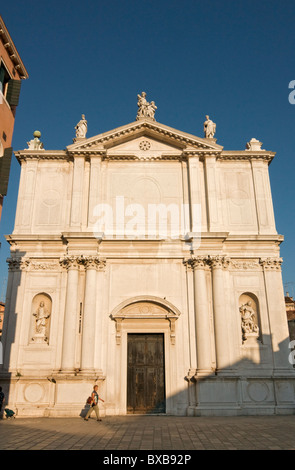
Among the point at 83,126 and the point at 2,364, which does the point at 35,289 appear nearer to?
the point at 2,364

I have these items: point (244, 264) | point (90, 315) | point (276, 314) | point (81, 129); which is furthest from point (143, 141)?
point (276, 314)

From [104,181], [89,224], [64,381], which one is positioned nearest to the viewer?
[64,381]

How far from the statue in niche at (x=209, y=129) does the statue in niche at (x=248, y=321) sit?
9973 millimetres

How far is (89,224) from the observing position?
67.4 feet

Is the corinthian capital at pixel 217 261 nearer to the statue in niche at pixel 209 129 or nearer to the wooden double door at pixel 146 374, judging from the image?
the wooden double door at pixel 146 374

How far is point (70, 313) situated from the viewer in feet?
61.6

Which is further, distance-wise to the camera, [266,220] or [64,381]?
[266,220]

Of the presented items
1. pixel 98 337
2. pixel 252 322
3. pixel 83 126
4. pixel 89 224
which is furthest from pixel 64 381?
pixel 83 126

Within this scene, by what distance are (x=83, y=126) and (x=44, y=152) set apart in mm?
2835

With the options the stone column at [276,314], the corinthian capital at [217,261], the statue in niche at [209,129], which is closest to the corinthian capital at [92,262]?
the corinthian capital at [217,261]

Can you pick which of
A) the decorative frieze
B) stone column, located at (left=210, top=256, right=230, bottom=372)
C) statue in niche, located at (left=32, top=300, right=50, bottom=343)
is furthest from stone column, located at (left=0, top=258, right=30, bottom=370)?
the decorative frieze

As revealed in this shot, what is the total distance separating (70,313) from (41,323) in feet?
5.50

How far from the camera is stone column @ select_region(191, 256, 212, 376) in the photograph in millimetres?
18109

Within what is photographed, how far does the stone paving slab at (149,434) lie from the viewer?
1009cm
